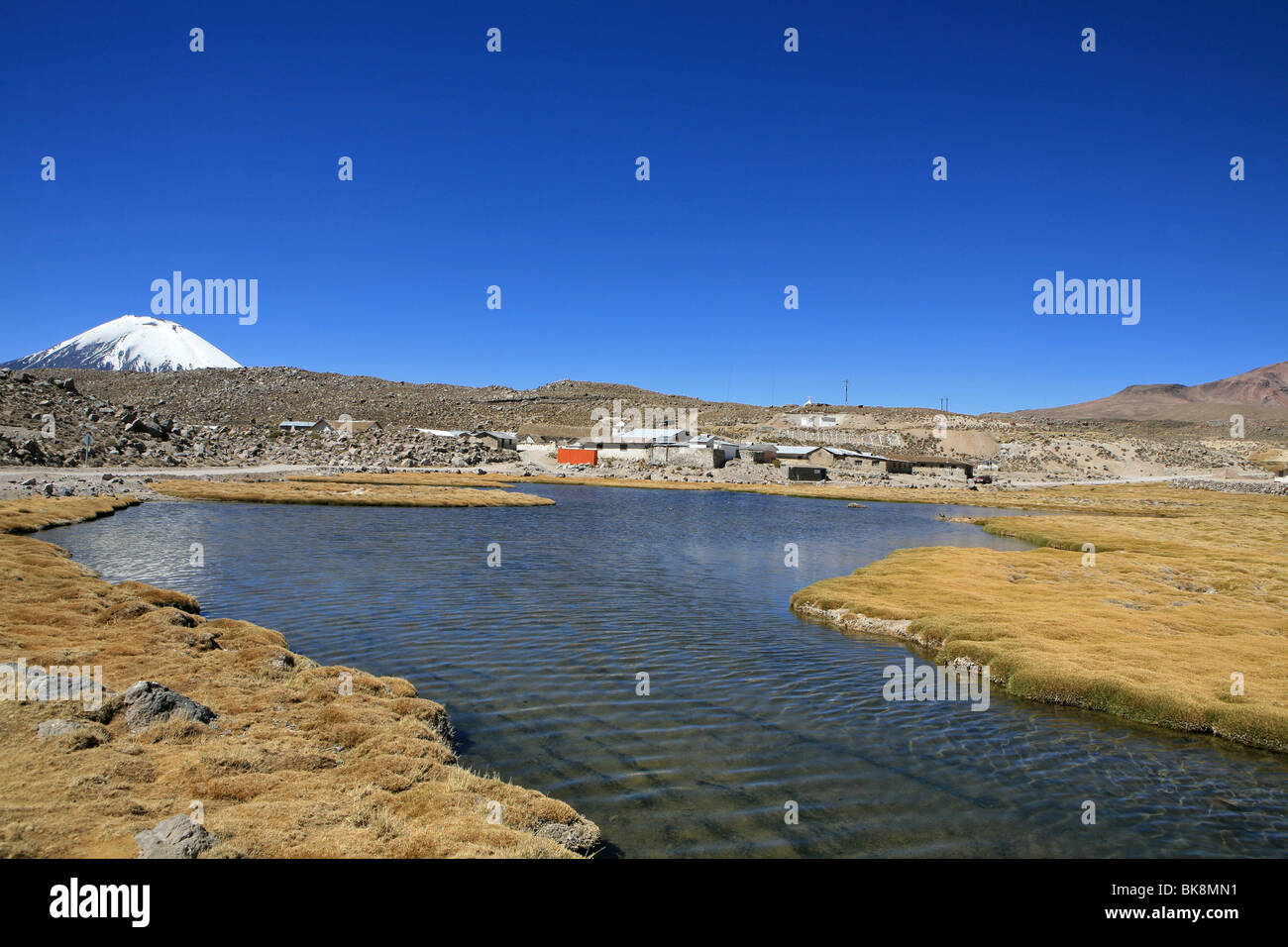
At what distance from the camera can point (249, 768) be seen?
10805mm

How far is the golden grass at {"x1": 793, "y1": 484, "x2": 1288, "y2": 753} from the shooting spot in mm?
18047

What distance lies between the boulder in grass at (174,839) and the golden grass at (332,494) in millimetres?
60999

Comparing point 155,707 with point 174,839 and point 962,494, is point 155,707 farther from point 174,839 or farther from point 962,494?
point 962,494

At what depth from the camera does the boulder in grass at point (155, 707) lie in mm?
11914

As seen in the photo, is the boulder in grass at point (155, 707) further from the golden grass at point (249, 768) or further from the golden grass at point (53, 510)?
the golden grass at point (53, 510)

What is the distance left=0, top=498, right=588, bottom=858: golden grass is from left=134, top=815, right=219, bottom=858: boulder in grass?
0.17m

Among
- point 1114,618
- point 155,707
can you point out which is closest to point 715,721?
point 155,707

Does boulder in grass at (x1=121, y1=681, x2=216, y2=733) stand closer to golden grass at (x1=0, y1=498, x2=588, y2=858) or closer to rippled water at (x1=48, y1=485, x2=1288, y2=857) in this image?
golden grass at (x1=0, y1=498, x2=588, y2=858)

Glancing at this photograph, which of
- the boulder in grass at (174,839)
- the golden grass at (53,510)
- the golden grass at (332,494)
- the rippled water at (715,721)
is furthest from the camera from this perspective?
the golden grass at (332,494)

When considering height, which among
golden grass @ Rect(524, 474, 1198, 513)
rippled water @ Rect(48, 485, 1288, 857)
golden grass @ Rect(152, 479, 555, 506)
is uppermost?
golden grass @ Rect(152, 479, 555, 506)

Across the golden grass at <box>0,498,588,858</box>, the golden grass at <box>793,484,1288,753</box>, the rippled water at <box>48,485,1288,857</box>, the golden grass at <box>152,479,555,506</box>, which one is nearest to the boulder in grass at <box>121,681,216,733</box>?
the golden grass at <box>0,498,588,858</box>

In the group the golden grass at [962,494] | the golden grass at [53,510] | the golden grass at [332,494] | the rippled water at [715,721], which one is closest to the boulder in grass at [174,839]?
the rippled water at [715,721]

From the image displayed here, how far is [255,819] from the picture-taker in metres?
8.99

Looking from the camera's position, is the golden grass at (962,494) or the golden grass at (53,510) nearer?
the golden grass at (53,510)
